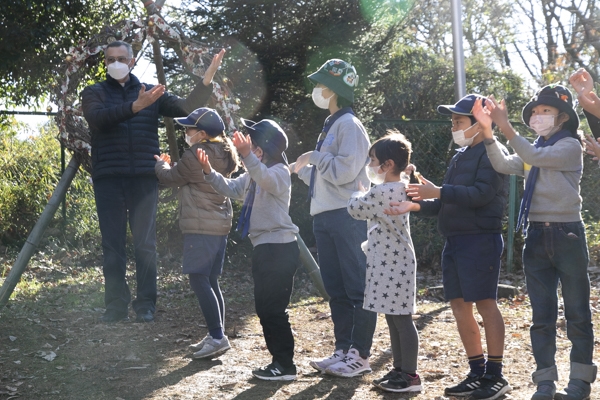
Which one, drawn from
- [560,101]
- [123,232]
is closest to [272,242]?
[560,101]

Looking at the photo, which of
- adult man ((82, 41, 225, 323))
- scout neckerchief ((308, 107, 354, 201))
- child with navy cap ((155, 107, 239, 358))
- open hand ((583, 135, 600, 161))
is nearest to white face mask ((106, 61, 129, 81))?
adult man ((82, 41, 225, 323))

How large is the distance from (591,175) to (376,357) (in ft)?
20.2

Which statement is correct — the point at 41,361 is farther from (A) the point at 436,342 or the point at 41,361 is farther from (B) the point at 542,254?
(B) the point at 542,254

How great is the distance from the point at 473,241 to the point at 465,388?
83 cm

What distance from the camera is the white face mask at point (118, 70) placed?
6.19m

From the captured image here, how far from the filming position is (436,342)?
5777 mm

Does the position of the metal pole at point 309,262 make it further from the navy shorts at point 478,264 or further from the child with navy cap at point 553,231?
the child with navy cap at point 553,231

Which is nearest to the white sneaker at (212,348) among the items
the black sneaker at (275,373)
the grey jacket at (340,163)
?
the black sneaker at (275,373)

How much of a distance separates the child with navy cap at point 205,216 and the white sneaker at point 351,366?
93cm

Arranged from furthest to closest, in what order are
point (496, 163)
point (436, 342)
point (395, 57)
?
1. point (395, 57)
2. point (436, 342)
3. point (496, 163)

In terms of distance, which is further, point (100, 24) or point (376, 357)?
point (100, 24)

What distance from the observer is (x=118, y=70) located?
20.4 ft

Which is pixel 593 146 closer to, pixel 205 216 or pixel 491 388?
pixel 491 388

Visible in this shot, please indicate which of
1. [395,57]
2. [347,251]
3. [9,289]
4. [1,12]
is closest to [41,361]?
[9,289]
